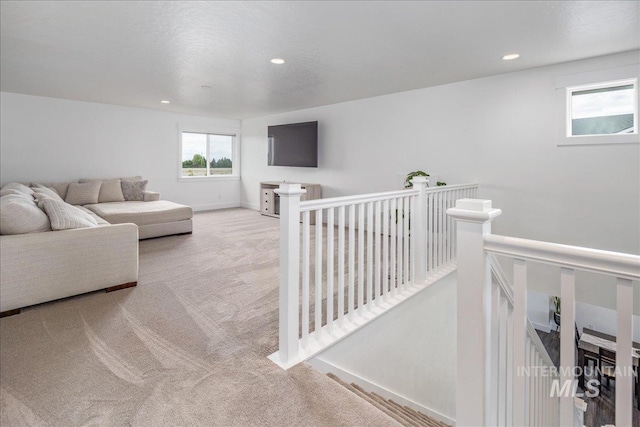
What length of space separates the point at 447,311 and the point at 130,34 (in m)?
3.86

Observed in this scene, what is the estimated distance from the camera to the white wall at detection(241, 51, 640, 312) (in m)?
3.39

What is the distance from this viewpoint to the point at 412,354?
9.36ft

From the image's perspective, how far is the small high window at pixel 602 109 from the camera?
3336mm

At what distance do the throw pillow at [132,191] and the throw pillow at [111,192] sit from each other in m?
0.08

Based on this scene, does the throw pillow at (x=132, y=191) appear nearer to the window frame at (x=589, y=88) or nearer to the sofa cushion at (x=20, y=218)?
the sofa cushion at (x=20, y=218)

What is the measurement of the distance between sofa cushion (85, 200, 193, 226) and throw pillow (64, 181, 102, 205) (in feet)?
0.84

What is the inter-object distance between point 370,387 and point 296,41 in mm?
2972

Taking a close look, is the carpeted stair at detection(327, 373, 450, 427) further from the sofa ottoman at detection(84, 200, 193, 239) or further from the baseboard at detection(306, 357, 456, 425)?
the sofa ottoman at detection(84, 200, 193, 239)

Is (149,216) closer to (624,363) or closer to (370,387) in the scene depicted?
(370,387)

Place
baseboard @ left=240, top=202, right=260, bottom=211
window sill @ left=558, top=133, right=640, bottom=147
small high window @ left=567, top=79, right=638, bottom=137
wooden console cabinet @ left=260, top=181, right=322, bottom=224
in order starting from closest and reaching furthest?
1. window sill @ left=558, top=133, right=640, bottom=147
2. small high window @ left=567, top=79, right=638, bottom=137
3. wooden console cabinet @ left=260, top=181, right=322, bottom=224
4. baseboard @ left=240, top=202, right=260, bottom=211

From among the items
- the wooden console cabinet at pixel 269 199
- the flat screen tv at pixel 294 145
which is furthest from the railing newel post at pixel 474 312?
the wooden console cabinet at pixel 269 199

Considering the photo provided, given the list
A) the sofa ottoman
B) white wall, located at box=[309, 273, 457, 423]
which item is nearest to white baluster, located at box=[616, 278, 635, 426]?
white wall, located at box=[309, 273, 457, 423]

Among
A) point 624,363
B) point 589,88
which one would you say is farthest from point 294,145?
point 624,363

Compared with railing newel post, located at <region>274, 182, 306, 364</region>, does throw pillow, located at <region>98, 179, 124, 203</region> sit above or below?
above
